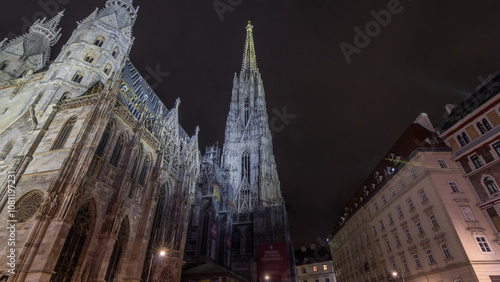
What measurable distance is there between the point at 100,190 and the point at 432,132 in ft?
103

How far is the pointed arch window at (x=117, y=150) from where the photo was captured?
1936 cm

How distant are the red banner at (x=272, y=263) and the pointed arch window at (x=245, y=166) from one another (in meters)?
18.9

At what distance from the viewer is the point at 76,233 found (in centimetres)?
1506

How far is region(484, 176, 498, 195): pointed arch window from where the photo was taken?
18.9 meters

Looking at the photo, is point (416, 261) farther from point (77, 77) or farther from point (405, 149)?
point (77, 77)

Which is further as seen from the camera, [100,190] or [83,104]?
[83,104]

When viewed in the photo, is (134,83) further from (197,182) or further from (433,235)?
(433,235)

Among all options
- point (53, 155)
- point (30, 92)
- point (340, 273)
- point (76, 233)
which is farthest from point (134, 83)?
point (340, 273)

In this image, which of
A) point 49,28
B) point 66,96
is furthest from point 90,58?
→ point 49,28

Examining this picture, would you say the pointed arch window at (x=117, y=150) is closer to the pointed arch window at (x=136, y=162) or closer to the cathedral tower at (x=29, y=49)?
the pointed arch window at (x=136, y=162)

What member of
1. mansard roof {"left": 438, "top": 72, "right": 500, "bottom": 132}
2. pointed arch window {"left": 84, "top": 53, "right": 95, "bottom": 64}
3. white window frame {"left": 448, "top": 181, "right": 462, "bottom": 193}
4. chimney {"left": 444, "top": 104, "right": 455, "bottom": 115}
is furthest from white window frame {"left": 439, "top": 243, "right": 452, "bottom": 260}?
pointed arch window {"left": 84, "top": 53, "right": 95, "bottom": 64}

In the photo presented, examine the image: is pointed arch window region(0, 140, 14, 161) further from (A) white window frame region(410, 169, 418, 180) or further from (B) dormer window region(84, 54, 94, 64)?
(A) white window frame region(410, 169, 418, 180)

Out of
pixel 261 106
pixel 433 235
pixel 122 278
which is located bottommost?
pixel 122 278

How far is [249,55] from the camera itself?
282 ft
